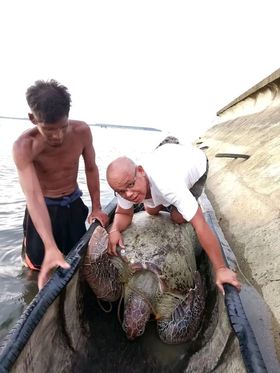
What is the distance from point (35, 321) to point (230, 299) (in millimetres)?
1149

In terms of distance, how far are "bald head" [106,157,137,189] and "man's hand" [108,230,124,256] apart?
0.69 metres

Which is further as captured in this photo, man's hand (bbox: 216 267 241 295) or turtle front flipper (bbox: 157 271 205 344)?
turtle front flipper (bbox: 157 271 205 344)

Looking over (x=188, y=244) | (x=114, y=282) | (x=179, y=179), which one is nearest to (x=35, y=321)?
(x=114, y=282)

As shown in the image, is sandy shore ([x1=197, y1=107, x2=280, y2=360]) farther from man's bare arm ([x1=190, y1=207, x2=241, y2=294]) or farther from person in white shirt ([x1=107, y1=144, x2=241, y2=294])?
person in white shirt ([x1=107, y1=144, x2=241, y2=294])

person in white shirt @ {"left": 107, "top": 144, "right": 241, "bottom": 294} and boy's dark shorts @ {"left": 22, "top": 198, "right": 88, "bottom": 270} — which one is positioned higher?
person in white shirt @ {"left": 107, "top": 144, "right": 241, "bottom": 294}

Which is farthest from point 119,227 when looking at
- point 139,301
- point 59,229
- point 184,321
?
point 59,229

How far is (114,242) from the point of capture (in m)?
2.96

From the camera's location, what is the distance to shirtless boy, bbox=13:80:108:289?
2686 millimetres

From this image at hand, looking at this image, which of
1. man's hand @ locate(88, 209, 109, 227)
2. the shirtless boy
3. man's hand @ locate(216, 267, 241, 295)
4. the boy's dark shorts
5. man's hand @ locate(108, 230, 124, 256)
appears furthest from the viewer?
the boy's dark shorts

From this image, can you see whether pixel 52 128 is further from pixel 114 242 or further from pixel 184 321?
pixel 184 321

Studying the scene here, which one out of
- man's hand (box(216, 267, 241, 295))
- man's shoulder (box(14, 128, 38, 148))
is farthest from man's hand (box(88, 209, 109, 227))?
man's hand (box(216, 267, 241, 295))

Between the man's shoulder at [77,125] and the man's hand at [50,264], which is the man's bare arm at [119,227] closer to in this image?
the man's hand at [50,264]

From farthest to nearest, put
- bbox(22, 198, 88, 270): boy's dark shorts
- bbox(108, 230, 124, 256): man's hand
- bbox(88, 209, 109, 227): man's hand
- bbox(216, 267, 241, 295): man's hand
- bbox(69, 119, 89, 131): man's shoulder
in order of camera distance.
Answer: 1. bbox(22, 198, 88, 270): boy's dark shorts
2. bbox(69, 119, 89, 131): man's shoulder
3. bbox(88, 209, 109, 227): man's hand
4. bbox(108, 230, 124, 256): man's hand
5. bbox(216, 267, 241, 295): man's hand

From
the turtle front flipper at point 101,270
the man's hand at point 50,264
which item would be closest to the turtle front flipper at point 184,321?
the turtle front flipper at point 101,270
